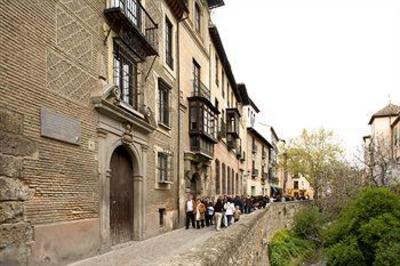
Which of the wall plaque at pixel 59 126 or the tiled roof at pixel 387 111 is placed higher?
the tiled roof at pixel 387 111

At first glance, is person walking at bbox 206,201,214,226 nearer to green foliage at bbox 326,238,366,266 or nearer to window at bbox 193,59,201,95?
window at bbox 193,59,201,95

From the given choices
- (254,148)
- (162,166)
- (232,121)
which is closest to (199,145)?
(162,166)

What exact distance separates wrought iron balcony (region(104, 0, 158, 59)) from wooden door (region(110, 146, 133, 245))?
3.08 m

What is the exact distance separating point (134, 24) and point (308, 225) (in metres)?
21.5

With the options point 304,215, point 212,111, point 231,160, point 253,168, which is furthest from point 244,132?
point 212,111

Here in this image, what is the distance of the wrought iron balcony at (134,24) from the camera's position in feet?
42.2

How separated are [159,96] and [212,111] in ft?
23.7

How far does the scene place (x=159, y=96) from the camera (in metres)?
18.0

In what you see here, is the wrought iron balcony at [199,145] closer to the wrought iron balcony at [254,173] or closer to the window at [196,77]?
the window at [196,77]

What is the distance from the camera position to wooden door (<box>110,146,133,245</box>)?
45.5 feet

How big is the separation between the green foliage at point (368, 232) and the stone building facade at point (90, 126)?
5.85 m

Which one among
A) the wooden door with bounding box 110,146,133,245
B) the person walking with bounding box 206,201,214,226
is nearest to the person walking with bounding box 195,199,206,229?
the person walking with bounding box 206,201,214,226

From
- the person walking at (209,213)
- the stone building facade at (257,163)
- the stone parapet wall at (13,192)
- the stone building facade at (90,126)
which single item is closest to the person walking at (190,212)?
the stone building facade at (90,126)

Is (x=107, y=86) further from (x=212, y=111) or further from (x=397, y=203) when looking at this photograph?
(x=212, y=111)
